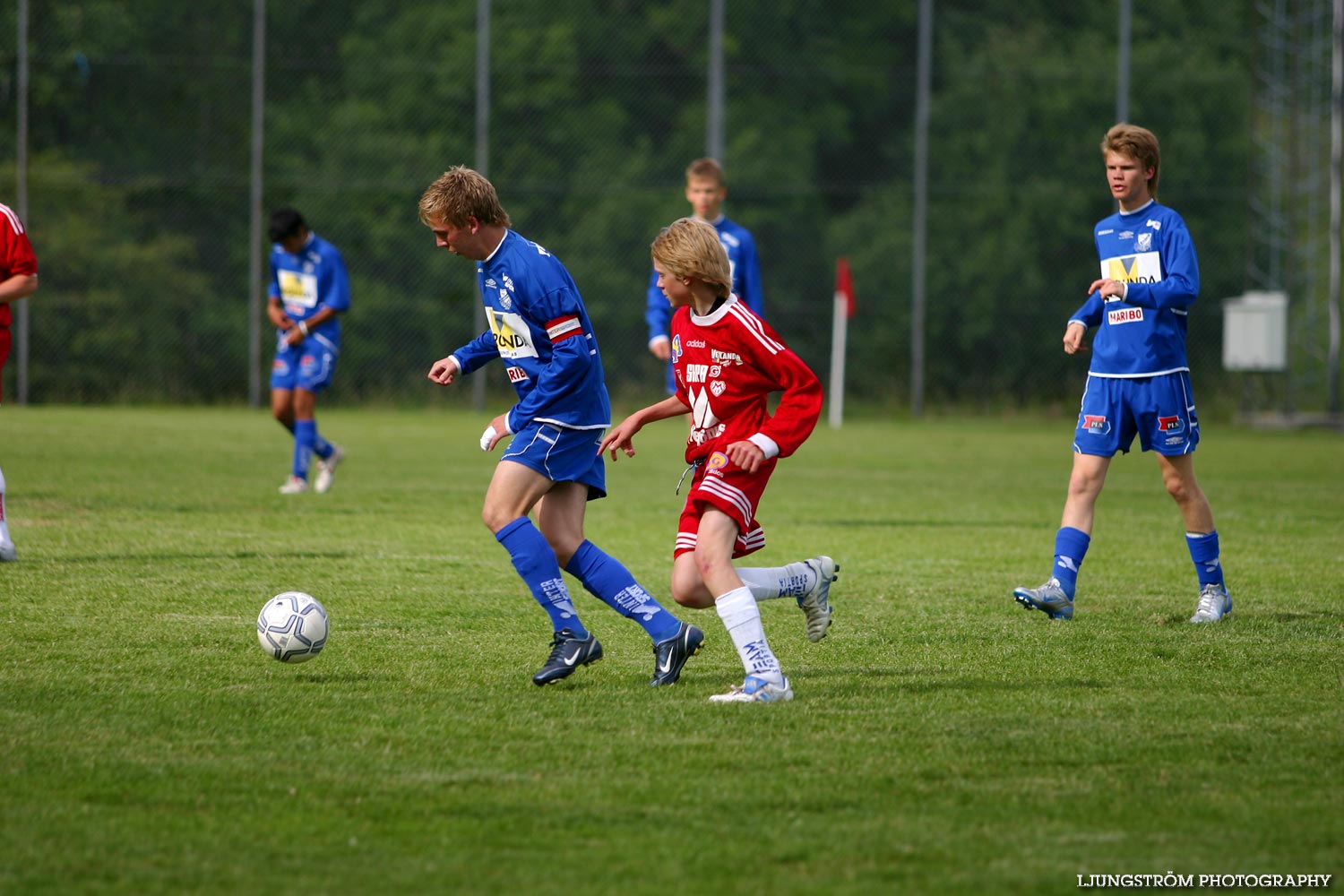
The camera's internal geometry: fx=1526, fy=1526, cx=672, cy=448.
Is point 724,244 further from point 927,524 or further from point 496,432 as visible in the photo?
point 496,432

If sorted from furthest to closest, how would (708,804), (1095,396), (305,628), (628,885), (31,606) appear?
(1095,396), (31,606), (305,628), (708,804), (628,885)

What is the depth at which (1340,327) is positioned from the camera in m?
22.0

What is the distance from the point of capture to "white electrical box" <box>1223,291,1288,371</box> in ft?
69.2

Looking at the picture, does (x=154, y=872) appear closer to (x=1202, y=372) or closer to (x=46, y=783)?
(x=46, y=783)

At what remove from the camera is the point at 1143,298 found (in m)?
6.06

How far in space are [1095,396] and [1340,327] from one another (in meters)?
17.5

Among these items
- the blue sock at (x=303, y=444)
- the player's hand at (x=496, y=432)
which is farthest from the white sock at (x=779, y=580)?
the blue sock at (x=303, y=444)

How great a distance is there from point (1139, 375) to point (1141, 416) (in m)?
0.17

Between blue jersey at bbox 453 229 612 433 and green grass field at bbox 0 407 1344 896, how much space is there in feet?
2.85

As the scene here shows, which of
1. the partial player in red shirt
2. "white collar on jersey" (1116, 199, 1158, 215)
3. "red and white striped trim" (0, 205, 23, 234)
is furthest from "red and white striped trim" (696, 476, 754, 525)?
"red and white striped trim" (0, 205, 23, 234)

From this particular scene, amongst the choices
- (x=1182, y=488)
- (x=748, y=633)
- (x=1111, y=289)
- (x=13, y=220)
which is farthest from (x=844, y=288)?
(x=748, y=633)

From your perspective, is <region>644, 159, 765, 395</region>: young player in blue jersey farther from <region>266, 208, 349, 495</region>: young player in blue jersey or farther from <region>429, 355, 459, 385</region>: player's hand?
<region>429, 355, 459, 385</region>: player's hand

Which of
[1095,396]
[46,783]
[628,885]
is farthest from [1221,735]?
[46,783]

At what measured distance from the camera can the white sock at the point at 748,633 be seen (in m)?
4.52
